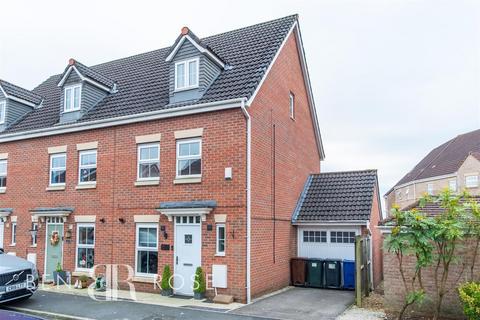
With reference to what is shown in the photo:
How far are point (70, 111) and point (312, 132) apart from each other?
11.3 m

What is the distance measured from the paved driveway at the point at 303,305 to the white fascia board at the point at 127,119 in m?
6.05

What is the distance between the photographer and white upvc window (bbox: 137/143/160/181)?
14453 millimetres

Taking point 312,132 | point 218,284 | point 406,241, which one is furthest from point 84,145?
point 406,241

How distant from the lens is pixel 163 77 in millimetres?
16828

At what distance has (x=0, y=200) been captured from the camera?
59.9ft

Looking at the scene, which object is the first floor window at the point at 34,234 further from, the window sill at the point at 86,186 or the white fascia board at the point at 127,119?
the white fascia board at the point at 127,119

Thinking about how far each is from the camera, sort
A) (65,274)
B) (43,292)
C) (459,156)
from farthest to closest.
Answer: (459,156) → (65,274) → (43,292)

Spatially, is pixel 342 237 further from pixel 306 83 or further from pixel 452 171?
pixel 452 171

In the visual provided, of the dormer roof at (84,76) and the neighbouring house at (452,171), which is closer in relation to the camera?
the dormer roof at (84,76)

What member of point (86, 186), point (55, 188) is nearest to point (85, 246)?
point (86, 186)

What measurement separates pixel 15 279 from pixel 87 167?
17.8ft

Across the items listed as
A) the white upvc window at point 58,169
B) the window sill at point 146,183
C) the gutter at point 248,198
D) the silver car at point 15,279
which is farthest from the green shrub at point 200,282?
the white upvc window at point 58,169

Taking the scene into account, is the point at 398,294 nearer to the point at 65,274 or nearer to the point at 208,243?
the point at 208,243

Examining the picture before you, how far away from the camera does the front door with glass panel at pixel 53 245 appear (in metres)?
16.0
